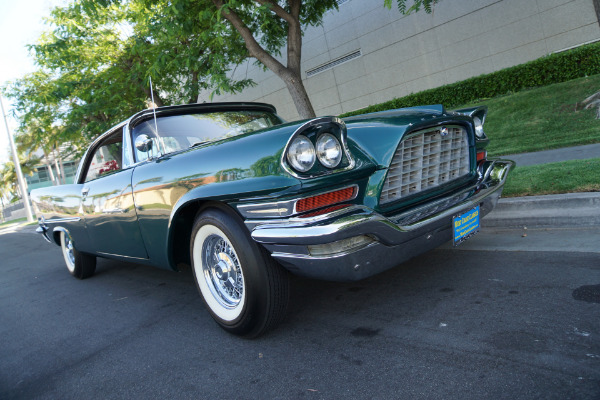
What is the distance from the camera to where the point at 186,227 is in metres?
3.15

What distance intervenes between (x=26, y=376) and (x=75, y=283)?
2.64 meters

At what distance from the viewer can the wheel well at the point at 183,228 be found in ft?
9.32

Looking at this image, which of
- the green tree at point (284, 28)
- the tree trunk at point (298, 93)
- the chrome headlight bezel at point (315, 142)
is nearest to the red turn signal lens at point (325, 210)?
the chrome headlight bezel at point (315, 142)

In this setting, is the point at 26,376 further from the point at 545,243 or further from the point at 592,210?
the point at 592,210

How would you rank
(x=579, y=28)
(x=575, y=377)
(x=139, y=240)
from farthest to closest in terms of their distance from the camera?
(x=579, y=28), (x=139, y=240), (x=575, y=377)

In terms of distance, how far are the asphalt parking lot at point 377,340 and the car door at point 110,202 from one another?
1.94 ft

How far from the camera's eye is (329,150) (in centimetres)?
237

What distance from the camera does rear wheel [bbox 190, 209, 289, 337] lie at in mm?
2471

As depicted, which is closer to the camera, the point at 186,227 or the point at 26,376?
the point at 26,376

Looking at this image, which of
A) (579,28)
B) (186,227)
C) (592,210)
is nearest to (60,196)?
(186,227)

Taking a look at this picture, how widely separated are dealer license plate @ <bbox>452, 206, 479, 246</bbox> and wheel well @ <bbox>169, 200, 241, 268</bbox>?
1.45 m

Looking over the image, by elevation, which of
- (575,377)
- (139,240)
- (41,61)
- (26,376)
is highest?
(41,61)

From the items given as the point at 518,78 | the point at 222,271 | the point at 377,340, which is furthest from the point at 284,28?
the point at 377,340

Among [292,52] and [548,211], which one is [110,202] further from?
[292,52]
